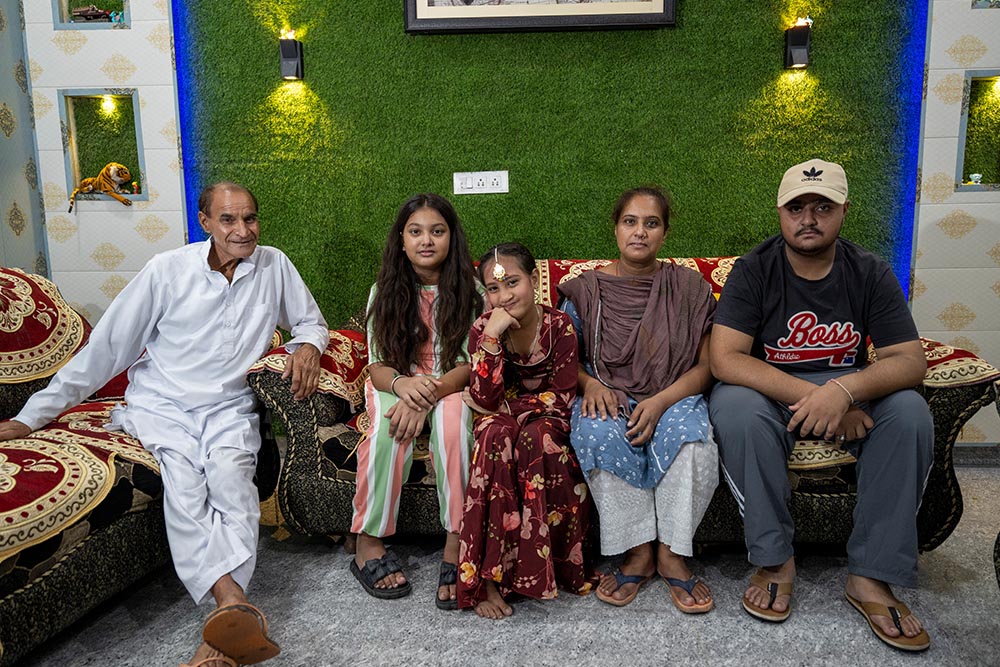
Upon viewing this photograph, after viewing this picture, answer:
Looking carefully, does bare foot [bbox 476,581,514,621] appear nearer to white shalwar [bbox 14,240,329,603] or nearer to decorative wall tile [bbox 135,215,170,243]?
white shalwar [bbox 14,240,329,603]

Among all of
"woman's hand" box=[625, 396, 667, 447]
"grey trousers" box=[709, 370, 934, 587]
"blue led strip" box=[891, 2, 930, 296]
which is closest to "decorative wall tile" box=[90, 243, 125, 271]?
"woman's hand" box=[625, 396, 667, 447]

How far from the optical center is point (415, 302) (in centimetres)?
220

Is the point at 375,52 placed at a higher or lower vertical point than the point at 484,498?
higher

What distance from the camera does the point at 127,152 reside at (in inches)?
123

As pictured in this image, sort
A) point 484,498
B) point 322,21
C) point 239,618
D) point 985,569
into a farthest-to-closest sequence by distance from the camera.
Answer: point 322,21
point 985,569
point 484,498
point 239,618

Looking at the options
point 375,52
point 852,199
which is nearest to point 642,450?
point 852,199

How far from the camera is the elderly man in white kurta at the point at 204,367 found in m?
1.78

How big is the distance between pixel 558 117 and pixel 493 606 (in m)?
2.14

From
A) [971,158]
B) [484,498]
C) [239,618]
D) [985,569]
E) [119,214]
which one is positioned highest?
[971,158]

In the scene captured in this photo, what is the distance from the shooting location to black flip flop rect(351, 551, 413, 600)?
190 centimetres

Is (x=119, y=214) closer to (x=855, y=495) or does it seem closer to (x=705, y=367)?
(x=705, y=367)

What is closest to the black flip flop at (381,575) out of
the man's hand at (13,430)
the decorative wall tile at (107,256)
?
the man's hand at (13,430)

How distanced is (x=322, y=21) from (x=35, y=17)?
1342 mm

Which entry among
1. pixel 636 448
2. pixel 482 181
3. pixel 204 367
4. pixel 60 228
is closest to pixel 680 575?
pixel 636 448
